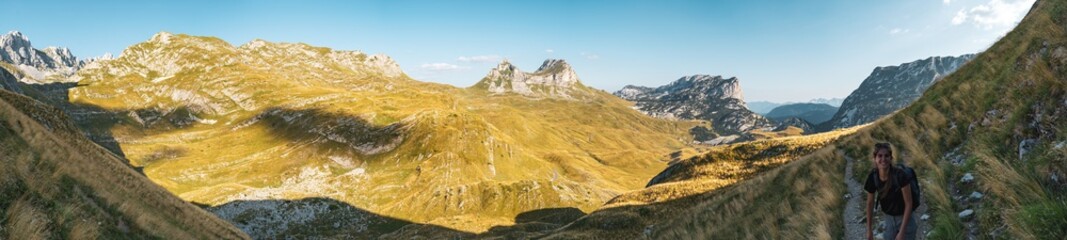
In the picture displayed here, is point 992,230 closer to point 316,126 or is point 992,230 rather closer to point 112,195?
point 112,195

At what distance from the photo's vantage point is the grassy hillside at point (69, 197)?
11047 millimetres

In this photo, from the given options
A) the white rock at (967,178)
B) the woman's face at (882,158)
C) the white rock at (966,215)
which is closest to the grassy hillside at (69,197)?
the woman's face at (882,158)

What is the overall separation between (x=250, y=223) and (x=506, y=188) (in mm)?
61247

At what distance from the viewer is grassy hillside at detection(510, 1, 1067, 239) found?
837 cm

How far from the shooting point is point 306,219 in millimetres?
109562

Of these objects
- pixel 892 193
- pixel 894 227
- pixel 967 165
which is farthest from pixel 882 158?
pixel 967 165

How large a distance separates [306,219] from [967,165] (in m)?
121

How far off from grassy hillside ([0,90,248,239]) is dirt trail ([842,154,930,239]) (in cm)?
2024

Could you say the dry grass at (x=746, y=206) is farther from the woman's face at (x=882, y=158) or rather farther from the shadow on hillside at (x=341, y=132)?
the shadow on hillside at (x=341, y=132)

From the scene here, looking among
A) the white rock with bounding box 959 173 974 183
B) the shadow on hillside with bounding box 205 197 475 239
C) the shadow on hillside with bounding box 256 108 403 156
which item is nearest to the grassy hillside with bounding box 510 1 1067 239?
the white rock with bounding box 959 173 974 183

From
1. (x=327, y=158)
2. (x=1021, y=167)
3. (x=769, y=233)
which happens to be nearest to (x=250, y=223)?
(x=327, y=158)

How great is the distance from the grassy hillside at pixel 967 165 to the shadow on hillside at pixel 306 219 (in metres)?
86.0

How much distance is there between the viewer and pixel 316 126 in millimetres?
172250

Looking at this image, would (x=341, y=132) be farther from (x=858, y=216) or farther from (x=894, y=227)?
(x=894, y=227)
